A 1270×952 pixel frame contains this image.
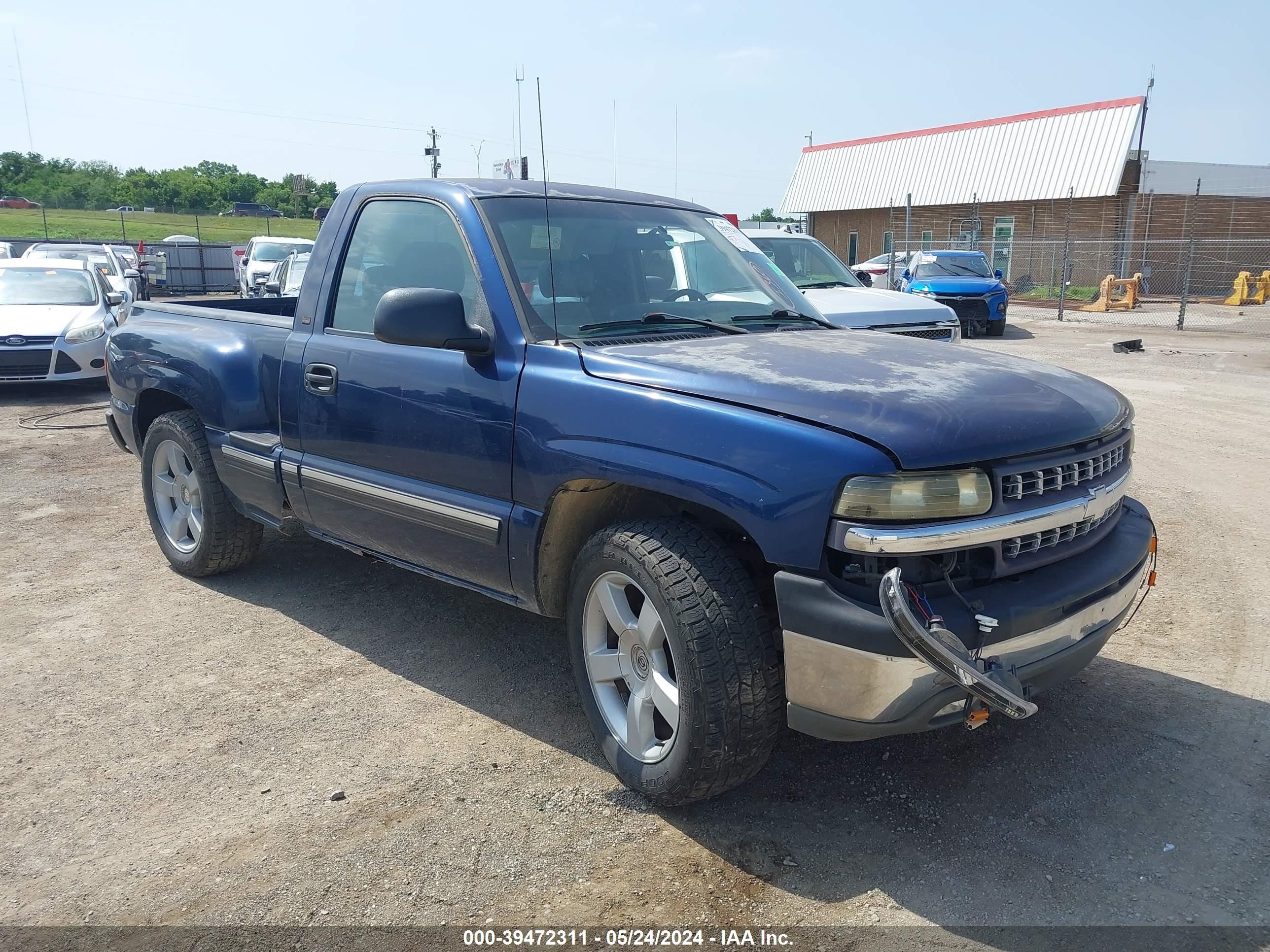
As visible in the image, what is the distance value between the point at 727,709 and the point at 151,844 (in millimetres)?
1752

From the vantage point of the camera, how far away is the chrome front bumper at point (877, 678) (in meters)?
2.61

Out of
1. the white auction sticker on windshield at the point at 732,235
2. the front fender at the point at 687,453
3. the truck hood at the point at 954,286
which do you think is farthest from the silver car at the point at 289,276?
the truck hood at the point at 954,286

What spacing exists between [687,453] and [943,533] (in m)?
0.73

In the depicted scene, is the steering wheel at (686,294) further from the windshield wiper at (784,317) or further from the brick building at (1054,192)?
the brick building at (1054,192)

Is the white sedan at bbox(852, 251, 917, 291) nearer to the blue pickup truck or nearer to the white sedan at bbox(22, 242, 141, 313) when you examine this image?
the white sedan at bbox(22, 242, 141, 313)

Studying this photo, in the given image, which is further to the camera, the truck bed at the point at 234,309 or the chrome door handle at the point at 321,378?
the truck bed at the point at 234,309

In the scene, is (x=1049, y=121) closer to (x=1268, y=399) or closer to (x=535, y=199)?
(x=1268, y=399)

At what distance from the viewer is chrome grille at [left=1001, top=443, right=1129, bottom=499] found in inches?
111

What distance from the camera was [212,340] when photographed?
191 inches

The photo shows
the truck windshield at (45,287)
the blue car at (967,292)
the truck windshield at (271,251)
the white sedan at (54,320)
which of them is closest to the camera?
the white sedan at (54,320)

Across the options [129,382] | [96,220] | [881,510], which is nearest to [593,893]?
[881,510]

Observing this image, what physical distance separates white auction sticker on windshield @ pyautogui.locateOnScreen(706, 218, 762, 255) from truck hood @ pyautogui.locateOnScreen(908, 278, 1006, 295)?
1445cm

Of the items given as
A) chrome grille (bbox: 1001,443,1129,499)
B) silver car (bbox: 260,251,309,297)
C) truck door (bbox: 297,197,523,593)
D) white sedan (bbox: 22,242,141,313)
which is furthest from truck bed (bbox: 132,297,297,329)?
white sedan (bbox: 22,242,141,313)

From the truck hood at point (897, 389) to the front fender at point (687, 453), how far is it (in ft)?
0.18
